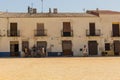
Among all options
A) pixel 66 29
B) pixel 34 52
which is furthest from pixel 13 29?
pixel 66 29

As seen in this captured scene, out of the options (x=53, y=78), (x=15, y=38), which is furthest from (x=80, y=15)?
(x=53, y=78)

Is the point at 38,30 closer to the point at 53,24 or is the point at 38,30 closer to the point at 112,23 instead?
the point at 53,24

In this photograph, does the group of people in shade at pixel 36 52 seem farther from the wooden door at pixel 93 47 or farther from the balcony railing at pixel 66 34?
the balcony railing at pixel 66 34

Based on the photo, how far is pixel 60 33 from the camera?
48.5 meters

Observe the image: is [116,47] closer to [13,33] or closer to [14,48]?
[14,48]

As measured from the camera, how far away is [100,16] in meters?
49.4

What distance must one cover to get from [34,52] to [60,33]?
14.4 feet

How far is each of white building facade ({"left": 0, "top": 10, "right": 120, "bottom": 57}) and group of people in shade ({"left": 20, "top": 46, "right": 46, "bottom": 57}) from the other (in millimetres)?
617

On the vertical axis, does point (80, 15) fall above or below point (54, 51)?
above

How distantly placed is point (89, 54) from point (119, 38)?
4.35 metres

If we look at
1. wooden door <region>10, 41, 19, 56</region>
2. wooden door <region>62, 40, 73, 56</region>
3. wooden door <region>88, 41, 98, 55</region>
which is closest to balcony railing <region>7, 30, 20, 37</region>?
wooden door <region>10, 41, 19, 56</region>

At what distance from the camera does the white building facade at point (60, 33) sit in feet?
157

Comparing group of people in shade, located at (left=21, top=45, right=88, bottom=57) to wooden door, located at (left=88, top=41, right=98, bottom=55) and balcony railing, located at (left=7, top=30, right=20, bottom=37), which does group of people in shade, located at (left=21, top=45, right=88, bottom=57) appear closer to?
wooden door, located at (left=88, top=41, right=98, bottom=55)

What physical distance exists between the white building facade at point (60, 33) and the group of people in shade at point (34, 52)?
617 millimetres
